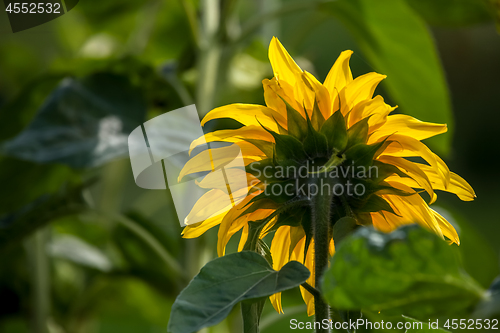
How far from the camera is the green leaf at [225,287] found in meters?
0.13

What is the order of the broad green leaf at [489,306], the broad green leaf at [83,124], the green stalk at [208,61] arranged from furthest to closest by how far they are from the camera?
the green stalk at [208,61], the broad green leaf at [83,124], the broad green leaf at [489,306]

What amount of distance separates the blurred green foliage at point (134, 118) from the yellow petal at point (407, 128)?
8 centimetres

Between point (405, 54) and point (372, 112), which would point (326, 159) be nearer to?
point (372, 112)

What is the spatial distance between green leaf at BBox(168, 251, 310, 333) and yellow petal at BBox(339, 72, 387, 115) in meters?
0.07

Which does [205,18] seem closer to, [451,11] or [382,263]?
[451,11]

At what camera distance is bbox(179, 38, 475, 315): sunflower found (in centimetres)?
17

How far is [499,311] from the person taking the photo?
0.10 metres

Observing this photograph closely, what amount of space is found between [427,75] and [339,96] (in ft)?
0.88

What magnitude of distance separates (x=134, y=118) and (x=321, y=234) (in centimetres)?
28

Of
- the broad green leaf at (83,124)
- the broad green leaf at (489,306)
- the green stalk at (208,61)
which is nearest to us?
the broad green leaf at (489,306)

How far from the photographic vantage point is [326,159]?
17cm

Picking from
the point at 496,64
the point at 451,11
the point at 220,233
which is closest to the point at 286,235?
the point at 220,233

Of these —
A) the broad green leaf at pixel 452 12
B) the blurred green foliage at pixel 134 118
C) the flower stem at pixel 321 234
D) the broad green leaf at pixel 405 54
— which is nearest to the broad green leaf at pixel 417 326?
the flower stem at pixel 321 234

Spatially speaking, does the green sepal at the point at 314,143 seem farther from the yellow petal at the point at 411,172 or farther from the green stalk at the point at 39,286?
the green stalk at the point at 39,286
